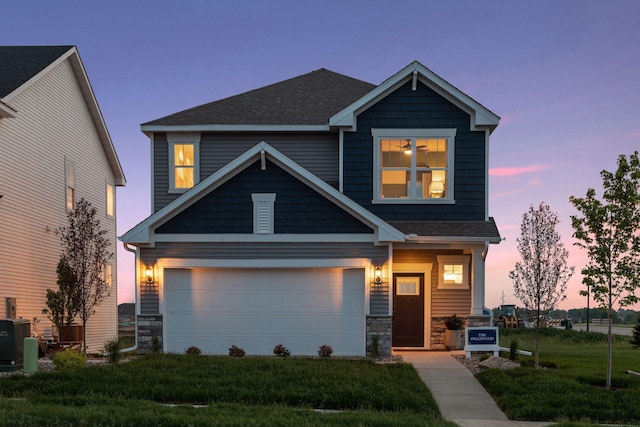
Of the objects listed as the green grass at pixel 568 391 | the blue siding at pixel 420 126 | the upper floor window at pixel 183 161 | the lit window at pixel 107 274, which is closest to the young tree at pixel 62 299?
the upper floor window at pixel 183 161

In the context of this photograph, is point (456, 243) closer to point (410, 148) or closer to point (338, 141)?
point (410, 148)

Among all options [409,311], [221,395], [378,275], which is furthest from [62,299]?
[409,311]

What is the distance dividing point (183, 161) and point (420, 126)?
7.25 m

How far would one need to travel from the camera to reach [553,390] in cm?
1073

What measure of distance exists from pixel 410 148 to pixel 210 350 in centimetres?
791

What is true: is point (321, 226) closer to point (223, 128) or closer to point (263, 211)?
point (263, 211)

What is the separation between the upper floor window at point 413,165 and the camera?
1711cm

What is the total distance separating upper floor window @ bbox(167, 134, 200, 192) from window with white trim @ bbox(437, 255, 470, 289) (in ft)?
25.6

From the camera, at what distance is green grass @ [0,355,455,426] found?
813 cm

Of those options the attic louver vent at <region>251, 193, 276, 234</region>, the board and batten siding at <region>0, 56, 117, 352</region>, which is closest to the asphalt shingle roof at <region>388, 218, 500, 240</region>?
the attic louver vent at <region>251, 193, 276, 234</region>

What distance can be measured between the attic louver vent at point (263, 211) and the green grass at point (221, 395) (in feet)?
12.7

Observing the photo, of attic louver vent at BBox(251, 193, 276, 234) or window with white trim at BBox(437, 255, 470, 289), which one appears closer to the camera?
attic louver vent at BBox(251, 193, 276, 234)

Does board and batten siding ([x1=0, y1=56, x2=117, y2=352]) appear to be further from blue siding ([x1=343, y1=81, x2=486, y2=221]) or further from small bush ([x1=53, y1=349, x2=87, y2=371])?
blue siding ([x1=343, y1=81, x2=486, y2=221])

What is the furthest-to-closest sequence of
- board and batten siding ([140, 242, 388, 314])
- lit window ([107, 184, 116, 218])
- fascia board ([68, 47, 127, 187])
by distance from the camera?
lit window ([107, 184, 116, 218]) < fascia board ([68, 47, 127, 187]) < board and batten siding ([140, 242, 388, 314])
